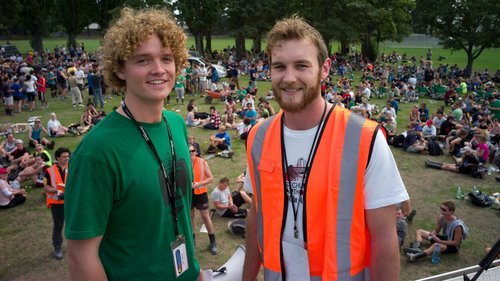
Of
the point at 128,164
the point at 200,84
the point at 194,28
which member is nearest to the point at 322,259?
the point at 128,164

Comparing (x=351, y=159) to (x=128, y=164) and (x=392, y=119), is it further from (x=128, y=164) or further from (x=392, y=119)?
(x=392, y=119)

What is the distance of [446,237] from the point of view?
23.4 ft

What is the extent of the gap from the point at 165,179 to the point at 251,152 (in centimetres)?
61

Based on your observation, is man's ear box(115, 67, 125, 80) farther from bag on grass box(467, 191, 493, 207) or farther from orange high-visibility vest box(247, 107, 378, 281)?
bag on grass box(467, 191, 493, 207)

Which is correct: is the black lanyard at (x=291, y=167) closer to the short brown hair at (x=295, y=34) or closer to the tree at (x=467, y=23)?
the short brown hair at (x=295, y=34)

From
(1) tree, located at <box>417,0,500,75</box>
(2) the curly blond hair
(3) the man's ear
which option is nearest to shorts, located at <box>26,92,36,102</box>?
(2) the curly blond hair

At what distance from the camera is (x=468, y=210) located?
9047mm

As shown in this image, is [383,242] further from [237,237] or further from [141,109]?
[237,237]

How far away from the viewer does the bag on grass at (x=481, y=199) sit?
9102 mm

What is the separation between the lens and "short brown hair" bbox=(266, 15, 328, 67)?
218 cm

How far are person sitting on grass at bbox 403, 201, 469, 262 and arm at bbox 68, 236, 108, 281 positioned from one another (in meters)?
6.27

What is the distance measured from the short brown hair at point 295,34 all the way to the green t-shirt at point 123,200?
0.82 metres

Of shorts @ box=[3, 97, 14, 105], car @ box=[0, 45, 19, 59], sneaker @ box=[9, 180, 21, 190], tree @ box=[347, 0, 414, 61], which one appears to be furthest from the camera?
car @ box=[0, 45, 19, 59]

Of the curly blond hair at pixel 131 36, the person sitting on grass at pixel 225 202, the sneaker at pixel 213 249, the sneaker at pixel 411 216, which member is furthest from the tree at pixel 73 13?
the curly blond hair at pixel 131 36
